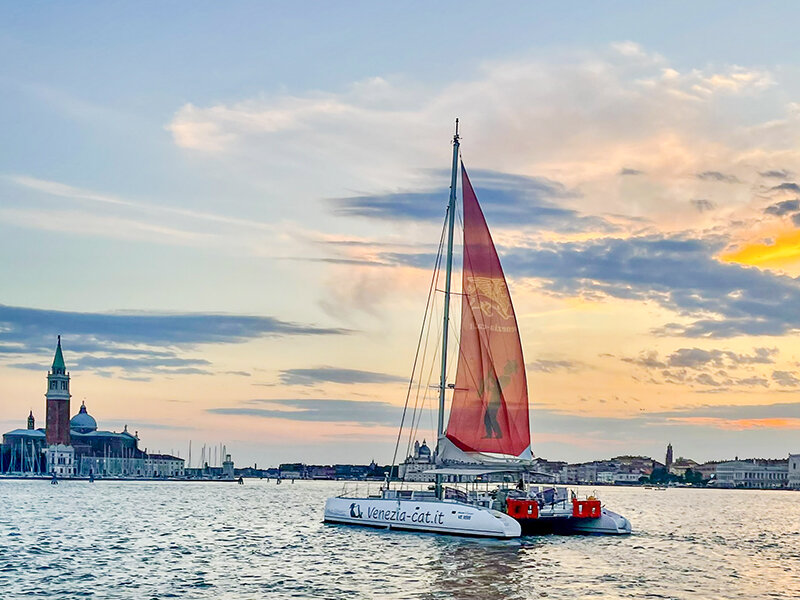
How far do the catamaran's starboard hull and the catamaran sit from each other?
0.25 feet

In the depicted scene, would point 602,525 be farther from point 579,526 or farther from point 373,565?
point 373,565

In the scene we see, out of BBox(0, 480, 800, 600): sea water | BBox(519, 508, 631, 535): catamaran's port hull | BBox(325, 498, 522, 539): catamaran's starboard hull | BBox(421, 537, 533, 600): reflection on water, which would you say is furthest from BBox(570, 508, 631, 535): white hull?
BBox(325, 498, 522, 539): catamaran's starboard hull

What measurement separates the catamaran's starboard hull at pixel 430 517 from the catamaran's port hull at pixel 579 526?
159 inches

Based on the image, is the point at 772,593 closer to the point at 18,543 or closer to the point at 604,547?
the point at 604,547

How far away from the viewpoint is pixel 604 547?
45625 mm

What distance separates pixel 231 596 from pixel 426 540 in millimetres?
15365

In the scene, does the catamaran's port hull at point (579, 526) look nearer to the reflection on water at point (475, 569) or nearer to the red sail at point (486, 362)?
the red sail at point (486, 362)

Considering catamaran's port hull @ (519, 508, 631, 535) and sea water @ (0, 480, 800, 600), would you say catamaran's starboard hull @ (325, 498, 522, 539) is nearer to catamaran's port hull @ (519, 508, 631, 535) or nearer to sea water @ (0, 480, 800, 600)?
sea water @ (0, 480, 800, 600)

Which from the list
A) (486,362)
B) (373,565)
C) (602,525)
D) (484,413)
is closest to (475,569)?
(373,565)

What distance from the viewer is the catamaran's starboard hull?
1724 inches

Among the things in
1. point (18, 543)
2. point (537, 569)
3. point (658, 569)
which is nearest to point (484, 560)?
point (537, 569)

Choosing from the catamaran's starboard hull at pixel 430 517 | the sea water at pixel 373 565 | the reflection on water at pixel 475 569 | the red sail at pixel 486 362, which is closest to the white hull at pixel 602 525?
the sea water at pixel 373 565

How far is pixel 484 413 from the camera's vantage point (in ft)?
159

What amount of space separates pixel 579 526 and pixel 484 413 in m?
6.66
